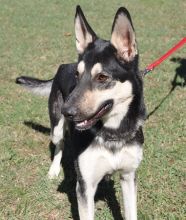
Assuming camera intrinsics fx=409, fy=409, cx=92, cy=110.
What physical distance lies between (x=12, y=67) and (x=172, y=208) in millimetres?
5309

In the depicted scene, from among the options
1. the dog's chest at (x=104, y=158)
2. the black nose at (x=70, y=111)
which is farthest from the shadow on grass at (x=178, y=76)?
the black nose at (x=70, y=111)

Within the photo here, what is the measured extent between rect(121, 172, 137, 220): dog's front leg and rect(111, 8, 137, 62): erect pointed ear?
3.81 feet

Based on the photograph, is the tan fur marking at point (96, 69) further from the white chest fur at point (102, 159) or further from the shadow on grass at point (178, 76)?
the shadow on grass at point (178, 76)

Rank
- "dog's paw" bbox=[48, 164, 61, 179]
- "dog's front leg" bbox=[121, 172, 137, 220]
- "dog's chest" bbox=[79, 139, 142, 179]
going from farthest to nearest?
1. "dog's paw" bbox=[48, 164, 61, 179]
2. "dog's front leg" bbox=[121, 172, 137, 220]
3. "dog's chest" bbox=[79, 139, 142, 179]

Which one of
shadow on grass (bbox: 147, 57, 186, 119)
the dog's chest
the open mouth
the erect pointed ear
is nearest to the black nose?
the open mouth

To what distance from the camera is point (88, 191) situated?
3748 mm

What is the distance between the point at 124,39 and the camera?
3.59 m

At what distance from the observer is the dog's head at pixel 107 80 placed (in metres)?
3.34

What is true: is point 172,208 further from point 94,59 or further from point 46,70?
point 46,70

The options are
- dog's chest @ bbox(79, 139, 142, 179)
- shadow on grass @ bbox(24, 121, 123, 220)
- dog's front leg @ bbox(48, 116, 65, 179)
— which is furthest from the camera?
dog's front leg @ bbox(48, 116, 65, 179)

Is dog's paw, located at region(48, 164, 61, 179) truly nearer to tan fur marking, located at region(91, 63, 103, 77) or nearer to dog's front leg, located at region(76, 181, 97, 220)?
dog's front leg, located at region(76, 181, 97, 220)

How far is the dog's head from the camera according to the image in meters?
3.34

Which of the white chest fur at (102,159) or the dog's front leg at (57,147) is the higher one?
the white chest fur at (102,159)

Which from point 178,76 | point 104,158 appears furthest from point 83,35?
point 178,76
